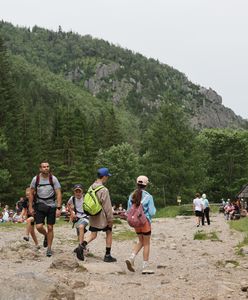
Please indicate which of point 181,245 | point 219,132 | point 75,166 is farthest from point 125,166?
point 181,245

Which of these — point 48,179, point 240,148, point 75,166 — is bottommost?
point 48,179

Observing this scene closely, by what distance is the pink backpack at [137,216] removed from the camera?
884 cm

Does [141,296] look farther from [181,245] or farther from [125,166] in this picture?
[125,166]

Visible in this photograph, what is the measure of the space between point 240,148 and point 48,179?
61579 millimetres

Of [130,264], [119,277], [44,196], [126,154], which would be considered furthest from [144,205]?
[126,154]

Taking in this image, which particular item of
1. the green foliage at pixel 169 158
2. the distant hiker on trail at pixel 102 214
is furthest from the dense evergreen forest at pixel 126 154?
the distant hiker on trail at pixel 102 214

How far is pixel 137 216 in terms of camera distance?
8.84m

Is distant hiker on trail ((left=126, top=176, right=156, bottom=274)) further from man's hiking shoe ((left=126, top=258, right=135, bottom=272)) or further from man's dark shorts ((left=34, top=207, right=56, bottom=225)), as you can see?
man's dark shorts ((left=34, top=207, right=56, bottom=225))

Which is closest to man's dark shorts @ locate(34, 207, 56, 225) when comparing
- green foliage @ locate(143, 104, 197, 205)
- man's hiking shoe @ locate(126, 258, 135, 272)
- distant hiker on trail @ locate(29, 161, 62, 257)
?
distant hiker on trail @ locate(29, 161, 62, 257)

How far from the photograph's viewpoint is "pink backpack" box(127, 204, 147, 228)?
29.0ft

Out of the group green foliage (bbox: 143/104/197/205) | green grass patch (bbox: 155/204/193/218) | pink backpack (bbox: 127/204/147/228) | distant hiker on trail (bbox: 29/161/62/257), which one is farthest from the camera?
green foliage (bbox: 143/104/197/205)

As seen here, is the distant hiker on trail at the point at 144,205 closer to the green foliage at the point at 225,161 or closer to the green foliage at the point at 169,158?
the green foliage at the point at 169,158

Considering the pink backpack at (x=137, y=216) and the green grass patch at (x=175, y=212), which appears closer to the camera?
the pink backpack at (x=137, y=216)

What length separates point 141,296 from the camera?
6.56 meters
